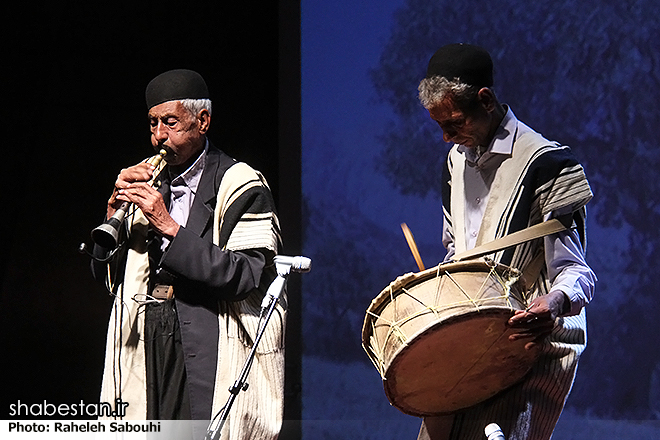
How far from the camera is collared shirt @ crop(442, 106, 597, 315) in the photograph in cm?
235

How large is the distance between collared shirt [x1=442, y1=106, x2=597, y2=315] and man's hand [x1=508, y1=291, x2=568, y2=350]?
0.06 metres

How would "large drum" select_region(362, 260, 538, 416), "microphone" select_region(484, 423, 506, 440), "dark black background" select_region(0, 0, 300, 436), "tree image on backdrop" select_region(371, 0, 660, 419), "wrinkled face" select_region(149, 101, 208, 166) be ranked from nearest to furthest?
1. "microphone" select_region(484, 423, 506, 440)
2. "large drum" select_region(362, 260, 538, 416)
3. "wrinkled face" select_region(149, 101, 208, 166)
4. "dark black background" select_region(0, 0, 300, 436)
5. "tree image on backdrop" select_region(371, 0, 660, 419)

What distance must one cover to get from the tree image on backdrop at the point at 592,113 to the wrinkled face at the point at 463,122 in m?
1.64

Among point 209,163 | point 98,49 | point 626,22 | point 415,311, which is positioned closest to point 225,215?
point 209,163

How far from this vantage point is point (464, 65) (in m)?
2.54

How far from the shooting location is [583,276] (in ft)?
7.80

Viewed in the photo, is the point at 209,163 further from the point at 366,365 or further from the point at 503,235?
the point at 366,365

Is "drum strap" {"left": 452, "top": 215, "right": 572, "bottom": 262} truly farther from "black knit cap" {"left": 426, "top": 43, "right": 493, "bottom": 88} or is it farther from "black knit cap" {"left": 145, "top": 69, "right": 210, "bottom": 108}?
"black knit cap" {"left": 145, "top": 69, "right": 210, "bottom": 108}

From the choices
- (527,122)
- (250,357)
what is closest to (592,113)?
(527,122)

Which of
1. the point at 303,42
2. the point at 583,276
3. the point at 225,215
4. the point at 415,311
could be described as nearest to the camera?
the point at 415,311

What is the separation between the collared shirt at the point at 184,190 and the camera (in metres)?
2.98

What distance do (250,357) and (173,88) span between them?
1.16 metres

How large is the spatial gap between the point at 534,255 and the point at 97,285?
2214 millimetres

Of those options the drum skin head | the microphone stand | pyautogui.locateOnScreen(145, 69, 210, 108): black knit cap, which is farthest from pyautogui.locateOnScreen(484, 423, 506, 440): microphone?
pyautogui.locateOnScreen(145, 69, 210, 108): black knit cap
